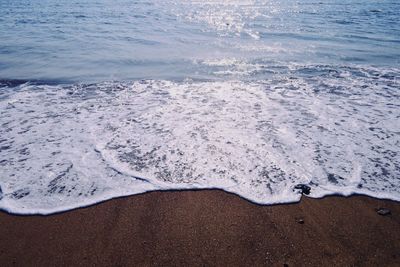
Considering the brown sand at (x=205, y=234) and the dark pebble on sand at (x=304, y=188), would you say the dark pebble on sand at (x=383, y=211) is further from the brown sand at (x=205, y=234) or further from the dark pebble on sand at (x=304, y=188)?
the dark pebble on sand at (x=304, y=188)

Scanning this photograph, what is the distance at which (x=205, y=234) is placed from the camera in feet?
9.96

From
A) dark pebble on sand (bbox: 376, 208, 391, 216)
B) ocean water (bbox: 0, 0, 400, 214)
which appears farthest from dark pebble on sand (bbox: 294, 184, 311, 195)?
dark pebble on sand (bbox: 376, 208, 391, 216)

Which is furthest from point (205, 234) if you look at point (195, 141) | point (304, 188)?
point (195, 141)

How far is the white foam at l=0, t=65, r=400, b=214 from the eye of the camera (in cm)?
372

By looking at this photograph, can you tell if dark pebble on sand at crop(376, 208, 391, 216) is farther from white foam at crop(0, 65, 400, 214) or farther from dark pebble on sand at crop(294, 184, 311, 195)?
dark pebble on sand at crop(294, 184, 311, 195)

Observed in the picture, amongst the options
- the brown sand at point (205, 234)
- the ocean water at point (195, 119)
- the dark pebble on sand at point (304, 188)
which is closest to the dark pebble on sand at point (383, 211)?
the brown sand at point (205, 234)

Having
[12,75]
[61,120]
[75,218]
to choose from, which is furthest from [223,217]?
[12,75]

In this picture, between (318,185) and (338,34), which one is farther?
(338,34)

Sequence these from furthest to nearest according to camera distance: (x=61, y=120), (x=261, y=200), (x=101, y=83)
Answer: (x=101, y=83), (x=61, y=120), (x=261, y=200)

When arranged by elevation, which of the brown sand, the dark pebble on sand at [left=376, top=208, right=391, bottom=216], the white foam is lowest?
the brown sand

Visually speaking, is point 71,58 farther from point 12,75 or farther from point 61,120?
point 61,120

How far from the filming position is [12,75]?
8.01m

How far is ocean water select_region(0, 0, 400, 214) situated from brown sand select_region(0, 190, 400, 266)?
0.73 ft

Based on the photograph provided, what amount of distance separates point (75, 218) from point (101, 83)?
15.4 ft
